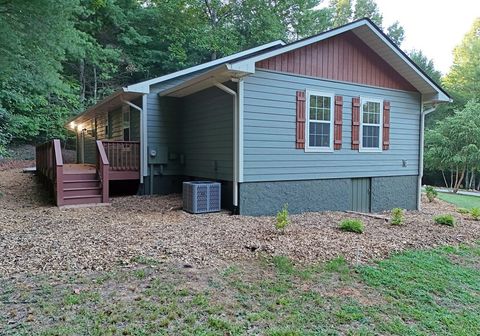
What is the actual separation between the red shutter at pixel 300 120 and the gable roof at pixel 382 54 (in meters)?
1.08

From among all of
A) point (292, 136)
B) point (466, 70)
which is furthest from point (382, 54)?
point (466, 70)

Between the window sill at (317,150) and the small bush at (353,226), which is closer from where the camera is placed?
the small bush at (353,226)

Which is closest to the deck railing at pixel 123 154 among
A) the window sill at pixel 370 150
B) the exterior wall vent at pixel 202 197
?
the exterior wall vent at pixel 202 197

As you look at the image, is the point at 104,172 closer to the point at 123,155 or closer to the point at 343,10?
the point at 123,155

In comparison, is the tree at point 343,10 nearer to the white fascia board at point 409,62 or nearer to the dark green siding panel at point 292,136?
the white fascia board at point 409,62

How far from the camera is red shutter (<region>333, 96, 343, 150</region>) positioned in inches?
325

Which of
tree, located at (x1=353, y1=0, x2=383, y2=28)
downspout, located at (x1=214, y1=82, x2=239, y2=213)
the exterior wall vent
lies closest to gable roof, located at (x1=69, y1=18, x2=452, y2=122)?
downspout, located at (x1=214, y1=82, x2=239, y2=213)

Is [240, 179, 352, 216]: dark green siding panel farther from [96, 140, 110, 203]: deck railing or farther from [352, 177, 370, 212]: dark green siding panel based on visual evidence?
[96, 140, 110, 203]: deck railing

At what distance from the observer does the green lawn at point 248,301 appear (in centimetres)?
266

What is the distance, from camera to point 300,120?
25.3 feet

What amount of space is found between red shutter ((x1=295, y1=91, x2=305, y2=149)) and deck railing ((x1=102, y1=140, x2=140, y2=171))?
443cm

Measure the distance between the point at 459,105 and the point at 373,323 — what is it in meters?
26.9

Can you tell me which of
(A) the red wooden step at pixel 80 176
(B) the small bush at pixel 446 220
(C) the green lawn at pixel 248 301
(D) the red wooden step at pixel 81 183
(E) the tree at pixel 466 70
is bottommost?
(C) the green lawn at pixel 248 301

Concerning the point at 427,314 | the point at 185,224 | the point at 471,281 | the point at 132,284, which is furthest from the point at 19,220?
the point at 471,281
